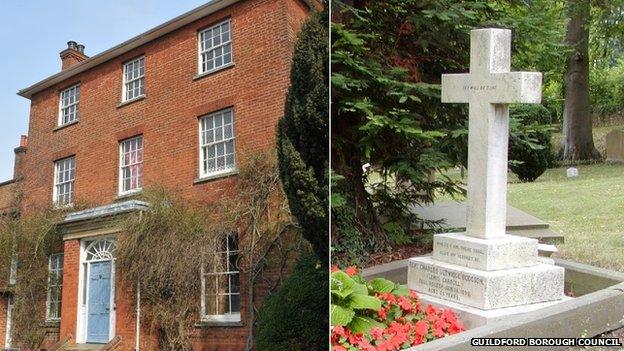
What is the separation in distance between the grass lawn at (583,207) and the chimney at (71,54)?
1.46 meters

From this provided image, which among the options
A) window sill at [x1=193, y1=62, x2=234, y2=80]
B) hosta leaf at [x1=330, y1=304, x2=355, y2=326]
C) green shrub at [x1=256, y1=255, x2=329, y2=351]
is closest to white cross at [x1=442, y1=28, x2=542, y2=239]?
hosta leaf at [x1=330, y1=304, x2=355, y2=326]

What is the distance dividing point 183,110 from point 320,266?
59 cm

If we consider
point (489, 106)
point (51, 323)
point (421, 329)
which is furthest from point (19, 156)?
point (489, 106)

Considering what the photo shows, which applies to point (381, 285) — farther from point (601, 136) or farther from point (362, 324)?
point (601, 136)

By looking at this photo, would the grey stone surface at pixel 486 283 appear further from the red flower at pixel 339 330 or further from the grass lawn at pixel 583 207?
the red flower at pixel 339 330

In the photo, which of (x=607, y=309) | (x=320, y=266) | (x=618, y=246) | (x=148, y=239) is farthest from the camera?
(x=618, y=246)

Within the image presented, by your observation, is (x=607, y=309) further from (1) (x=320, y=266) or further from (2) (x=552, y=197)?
(1) (x=320, y=266)

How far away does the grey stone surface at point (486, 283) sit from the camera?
186cm

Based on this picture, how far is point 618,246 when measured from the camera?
1888 millimetres

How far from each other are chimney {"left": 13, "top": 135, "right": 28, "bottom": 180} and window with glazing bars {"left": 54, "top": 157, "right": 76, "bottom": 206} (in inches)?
3.1

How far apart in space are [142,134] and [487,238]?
123 centimetres

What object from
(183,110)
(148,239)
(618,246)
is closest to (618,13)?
(618,246)

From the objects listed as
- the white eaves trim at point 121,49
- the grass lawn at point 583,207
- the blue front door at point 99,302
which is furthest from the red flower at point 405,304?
the white eaves trim at point 121,49

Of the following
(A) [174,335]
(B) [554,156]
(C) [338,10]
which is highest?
(C) [338,10]
